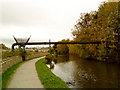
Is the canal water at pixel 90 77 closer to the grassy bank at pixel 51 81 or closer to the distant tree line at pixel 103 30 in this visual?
the grassy bank at pixel 51 81

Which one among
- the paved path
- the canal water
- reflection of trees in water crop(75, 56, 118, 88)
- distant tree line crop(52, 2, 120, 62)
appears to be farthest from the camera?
distant tree line crop(52, 2, 120, 62)

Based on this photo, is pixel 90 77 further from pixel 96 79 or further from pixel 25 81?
pixel 25 81

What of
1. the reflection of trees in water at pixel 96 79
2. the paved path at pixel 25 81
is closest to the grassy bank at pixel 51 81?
the paved path at pixel 25 81

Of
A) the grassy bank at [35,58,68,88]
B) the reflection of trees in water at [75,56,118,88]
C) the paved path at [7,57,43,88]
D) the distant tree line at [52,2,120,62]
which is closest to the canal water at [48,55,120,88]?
the reflection of trees in water at [75,56,118,88]

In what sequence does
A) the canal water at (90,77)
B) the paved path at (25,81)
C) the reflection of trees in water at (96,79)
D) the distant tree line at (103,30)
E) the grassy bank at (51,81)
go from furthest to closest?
the distant tree line at (103,30) → the canal water at (90,77) → the reflection of trees in water at (96,79) → the grassy bank at (51,81) → the paved path at (25,81)

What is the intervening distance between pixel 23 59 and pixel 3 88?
20.8 m

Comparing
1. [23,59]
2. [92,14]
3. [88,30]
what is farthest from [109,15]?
[23,59]

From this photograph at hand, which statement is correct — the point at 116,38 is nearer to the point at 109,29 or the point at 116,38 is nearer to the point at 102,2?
the point at 109,29

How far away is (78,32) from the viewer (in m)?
34.8

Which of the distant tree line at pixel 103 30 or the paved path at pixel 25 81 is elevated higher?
the distant tree line at pixel 103 30

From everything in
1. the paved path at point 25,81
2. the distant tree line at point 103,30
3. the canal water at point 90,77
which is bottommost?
the canal water at point 90,77

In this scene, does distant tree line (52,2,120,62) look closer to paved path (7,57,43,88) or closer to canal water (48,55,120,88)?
canal water (48,55,120,88)

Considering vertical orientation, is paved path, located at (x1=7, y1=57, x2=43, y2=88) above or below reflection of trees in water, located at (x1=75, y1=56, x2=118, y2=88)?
above

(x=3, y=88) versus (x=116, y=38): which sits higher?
(x=116, y=38)
